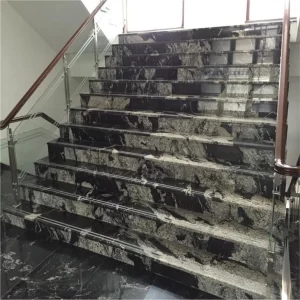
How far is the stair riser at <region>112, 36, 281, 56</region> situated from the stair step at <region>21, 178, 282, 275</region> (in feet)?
7.02

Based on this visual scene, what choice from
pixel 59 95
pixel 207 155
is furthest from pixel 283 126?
pixel 59 95

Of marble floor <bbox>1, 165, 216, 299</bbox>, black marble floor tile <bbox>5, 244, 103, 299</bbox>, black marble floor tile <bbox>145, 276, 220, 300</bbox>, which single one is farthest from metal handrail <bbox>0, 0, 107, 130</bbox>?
black marble floor tile <bbox>145, 276, 220, 300</bbox>

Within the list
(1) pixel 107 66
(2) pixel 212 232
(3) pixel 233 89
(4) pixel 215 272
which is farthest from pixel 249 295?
(1) pixel 107 66

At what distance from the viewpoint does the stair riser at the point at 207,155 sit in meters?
2.25

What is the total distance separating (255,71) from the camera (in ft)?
9.43

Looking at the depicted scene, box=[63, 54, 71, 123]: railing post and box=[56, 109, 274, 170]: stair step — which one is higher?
box=[63, 54, 71, 123]: railing post

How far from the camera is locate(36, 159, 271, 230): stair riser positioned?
202 cm

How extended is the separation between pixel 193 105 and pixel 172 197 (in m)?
1.08

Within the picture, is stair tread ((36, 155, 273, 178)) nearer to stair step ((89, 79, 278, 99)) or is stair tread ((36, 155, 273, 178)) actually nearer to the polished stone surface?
the polished stone surface

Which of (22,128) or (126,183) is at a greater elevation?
(22,128)

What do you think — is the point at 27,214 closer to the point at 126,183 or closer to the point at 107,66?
the point at 126,183

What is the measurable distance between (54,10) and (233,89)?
2.55 metres

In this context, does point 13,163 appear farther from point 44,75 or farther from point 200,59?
point 200,59

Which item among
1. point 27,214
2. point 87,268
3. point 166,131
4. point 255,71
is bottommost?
point 87,268
